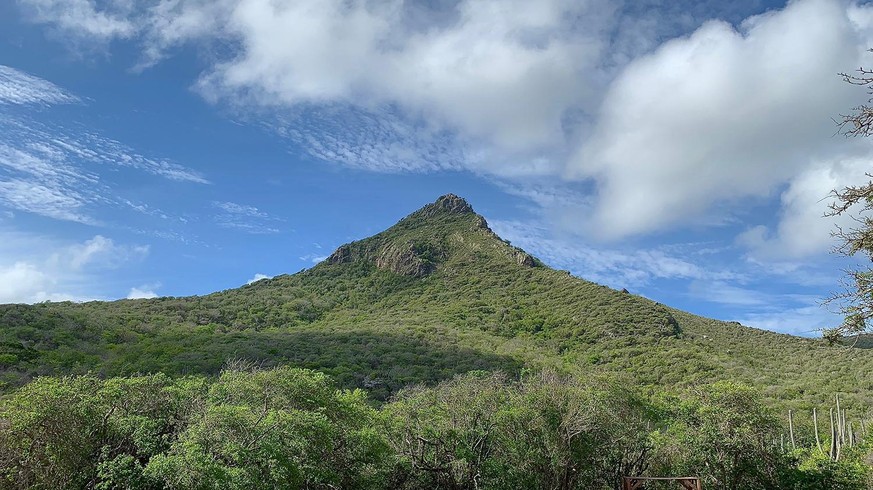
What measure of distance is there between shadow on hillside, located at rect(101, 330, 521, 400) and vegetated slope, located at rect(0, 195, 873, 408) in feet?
0.64

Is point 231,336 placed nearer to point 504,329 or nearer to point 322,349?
point 322,349

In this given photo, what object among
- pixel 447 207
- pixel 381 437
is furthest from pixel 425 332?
pixel 447 207

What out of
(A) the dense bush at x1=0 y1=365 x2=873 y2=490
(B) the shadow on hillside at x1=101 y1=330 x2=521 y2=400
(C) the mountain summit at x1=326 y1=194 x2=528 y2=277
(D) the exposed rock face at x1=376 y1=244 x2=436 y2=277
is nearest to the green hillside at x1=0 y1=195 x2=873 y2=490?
(A) the dense bush at x1=0 y1=365 x2=873 y2=490

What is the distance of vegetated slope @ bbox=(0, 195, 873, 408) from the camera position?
141 ft

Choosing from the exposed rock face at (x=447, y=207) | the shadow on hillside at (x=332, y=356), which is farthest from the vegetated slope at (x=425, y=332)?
the exposed rock face at (x=447, y=207)

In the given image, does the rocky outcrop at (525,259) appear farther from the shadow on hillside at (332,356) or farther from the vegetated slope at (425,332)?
the shadow on hillside at (332,356)

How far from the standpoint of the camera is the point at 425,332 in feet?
192

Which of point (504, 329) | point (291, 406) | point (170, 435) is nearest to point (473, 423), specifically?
point (291, 406)

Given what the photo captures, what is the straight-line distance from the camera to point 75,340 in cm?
4553

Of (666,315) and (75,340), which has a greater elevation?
(666,315)

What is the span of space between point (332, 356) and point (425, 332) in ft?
45.5

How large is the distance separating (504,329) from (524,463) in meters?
42.9

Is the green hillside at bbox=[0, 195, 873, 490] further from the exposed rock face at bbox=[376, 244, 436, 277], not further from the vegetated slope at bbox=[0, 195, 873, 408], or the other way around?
the exposed rock face at bbox=[376, 244, 436, 277]

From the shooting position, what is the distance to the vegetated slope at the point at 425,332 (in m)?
43.0
